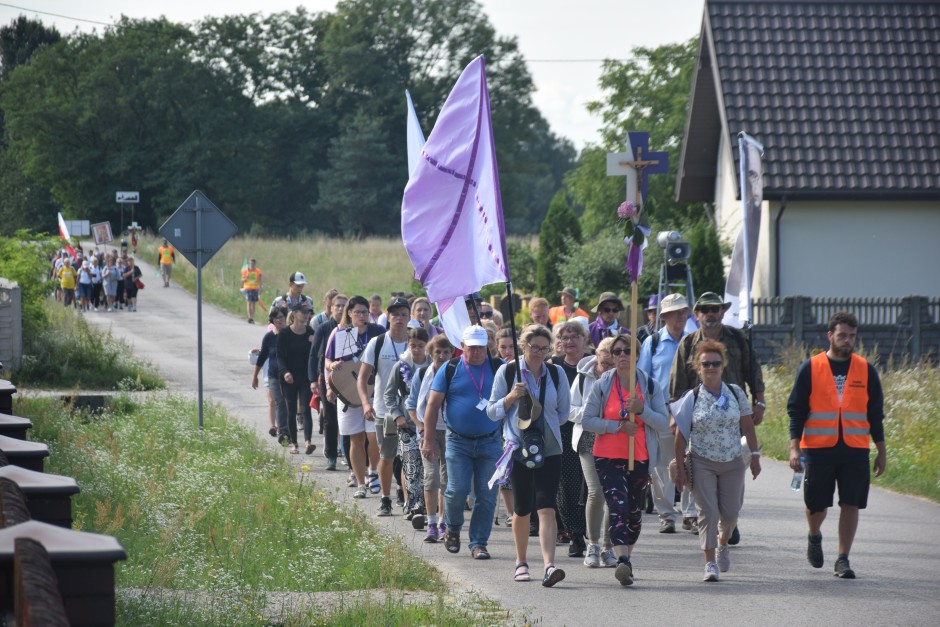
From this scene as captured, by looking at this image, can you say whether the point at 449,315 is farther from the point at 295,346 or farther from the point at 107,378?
the point at 107,378

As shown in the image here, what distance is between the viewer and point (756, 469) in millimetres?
9953

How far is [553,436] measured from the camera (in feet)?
30.8

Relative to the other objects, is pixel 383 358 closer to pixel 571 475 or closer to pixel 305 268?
pixel 571 475

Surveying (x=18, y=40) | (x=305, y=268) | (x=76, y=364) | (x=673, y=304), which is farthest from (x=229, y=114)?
(x=673, y=304)

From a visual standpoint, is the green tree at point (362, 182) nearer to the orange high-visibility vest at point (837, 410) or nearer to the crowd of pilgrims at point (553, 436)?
the crowd of pilgrims at point (553, 436)

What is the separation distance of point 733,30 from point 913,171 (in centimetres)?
488

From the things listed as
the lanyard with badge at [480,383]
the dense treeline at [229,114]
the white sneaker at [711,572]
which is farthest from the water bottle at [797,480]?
the dense treeline at [229,114]

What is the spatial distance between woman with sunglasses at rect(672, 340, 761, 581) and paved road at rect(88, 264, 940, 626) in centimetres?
33

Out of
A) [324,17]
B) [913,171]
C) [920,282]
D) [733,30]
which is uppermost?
[324,17]

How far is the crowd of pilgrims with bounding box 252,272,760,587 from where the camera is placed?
9.27m

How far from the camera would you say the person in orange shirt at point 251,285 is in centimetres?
3700

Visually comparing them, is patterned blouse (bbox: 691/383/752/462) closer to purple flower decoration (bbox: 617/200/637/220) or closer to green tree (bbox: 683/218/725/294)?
purple flower decoration (bbox: 617/200/637/220)

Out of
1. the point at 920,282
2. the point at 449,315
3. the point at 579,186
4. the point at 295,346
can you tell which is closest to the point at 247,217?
the point at 579,186

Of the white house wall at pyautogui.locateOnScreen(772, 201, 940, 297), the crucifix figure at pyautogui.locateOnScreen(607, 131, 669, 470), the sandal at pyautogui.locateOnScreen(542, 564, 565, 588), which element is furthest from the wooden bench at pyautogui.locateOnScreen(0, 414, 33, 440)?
the white house wall at pyautogui.locateOnScreen(772, 201, 940, 297)
